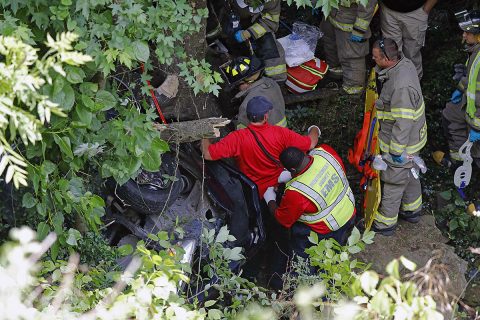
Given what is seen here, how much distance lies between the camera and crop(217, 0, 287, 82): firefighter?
746 cm

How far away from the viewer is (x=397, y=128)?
6676 mm

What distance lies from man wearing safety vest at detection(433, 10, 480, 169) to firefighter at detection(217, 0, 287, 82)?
1.81 metres

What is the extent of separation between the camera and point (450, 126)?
299 inches

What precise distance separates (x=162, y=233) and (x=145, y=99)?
6.22 feet

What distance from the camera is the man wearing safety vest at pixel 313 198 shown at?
599 centimetres

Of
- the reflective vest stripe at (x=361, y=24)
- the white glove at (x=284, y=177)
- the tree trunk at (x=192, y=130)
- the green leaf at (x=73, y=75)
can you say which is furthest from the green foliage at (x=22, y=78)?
the reflective vest stripe at (x=361, y=24)

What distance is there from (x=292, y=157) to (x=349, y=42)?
2.38 metres

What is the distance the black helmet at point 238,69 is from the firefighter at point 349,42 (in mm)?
1226

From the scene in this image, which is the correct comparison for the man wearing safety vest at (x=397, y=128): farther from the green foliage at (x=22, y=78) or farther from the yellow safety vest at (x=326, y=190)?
the green foliage at (x=22, y=78)

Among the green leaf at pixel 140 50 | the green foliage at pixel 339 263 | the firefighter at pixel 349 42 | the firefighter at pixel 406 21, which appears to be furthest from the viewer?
the firefighter at pixel 349 42

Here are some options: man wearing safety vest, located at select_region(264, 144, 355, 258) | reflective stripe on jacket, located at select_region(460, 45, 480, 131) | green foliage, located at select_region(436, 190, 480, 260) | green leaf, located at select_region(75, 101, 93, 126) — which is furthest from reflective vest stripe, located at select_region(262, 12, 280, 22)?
green leaf, located at select_region(75, 101, 93, 126)

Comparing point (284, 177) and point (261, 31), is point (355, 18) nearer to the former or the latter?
point (261, 31)

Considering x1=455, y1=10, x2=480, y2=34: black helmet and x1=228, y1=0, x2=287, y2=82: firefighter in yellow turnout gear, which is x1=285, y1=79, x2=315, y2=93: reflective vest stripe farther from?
x1=455, y1=10, x2=480, y2=34: black helmet

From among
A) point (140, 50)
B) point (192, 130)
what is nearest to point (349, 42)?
point (192, 130)
